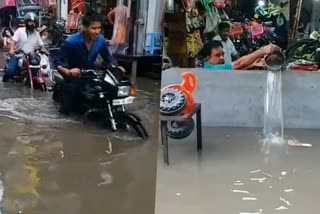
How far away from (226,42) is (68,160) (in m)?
1.60

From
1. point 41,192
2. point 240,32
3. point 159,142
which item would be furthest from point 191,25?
point 41,192

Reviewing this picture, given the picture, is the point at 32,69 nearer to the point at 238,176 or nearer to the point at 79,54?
the point at 79,54

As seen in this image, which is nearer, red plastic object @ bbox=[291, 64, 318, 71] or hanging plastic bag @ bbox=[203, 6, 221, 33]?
hanging plastic bag @ bbox=[203, 6, 221, 33]

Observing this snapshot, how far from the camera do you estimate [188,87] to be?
12.5 feet

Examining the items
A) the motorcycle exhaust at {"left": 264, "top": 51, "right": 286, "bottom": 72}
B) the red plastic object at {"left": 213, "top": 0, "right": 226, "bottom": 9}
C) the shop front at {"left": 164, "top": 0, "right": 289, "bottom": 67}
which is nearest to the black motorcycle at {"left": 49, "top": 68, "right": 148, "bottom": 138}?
the shop front at {"left": 164, "top": 0, "right": 289, "bottom": 67}

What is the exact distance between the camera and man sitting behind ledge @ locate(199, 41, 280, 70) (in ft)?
13.0

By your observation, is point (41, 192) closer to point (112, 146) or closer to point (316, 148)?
point (112, 146)

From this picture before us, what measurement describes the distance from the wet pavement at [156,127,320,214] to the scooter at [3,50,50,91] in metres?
0.85

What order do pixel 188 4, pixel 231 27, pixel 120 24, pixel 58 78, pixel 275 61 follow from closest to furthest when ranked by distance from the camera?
pixel 120 24 → pixel 58 78 → pixel 188 4 → pixel 231 27 → pixel 275 61

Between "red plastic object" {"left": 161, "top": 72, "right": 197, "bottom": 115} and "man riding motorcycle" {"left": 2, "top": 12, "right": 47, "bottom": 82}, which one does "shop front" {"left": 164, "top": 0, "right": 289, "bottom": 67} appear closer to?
"red plastic object" {"left": 161, "top": 72, "right": 197, "bottom": 115}

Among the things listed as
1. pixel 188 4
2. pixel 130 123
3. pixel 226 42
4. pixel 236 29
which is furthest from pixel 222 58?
pixel 130 123

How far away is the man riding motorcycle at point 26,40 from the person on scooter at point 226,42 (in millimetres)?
1561

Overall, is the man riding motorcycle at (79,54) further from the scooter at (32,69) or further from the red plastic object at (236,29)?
the red plastic object at (236,29)

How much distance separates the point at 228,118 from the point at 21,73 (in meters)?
1.96
